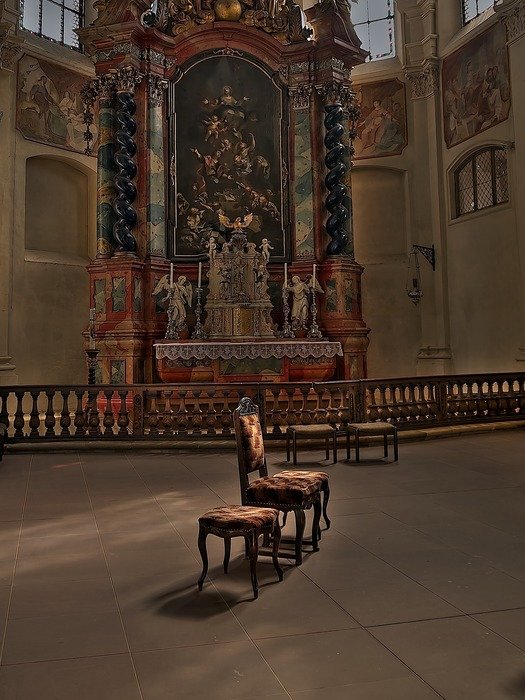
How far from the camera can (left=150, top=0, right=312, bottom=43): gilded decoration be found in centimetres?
1446

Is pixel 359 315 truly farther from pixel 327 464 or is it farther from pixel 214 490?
pixel 214 490

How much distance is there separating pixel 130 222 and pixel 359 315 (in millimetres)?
5139

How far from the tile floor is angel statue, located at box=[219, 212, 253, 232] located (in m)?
8.45

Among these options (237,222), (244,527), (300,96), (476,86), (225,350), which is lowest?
(244,527)

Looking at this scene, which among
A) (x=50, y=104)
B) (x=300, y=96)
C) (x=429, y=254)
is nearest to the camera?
(x=300, y=96)

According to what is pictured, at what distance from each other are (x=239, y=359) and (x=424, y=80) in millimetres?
8816

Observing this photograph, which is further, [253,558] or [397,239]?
[397,239]

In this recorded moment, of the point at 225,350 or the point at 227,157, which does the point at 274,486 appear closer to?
the point at 225,350

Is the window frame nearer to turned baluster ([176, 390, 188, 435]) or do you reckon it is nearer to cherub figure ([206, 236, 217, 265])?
cherub figure ([206, 236, 217, 265])

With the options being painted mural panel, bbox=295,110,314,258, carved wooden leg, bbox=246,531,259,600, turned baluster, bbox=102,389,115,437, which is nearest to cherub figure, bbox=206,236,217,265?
painted mural panel, bbox=295,110,314,258

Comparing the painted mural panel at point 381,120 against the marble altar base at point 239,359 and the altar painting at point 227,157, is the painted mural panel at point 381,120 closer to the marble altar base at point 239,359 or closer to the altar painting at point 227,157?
the altar painting at point 227,157

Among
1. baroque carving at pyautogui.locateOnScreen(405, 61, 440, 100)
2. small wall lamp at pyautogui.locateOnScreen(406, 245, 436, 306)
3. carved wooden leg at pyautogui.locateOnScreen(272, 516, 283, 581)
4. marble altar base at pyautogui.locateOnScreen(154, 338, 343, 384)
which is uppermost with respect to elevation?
baroque carving at pyautogui.locateOnScreen(405, 61, 440, 100)

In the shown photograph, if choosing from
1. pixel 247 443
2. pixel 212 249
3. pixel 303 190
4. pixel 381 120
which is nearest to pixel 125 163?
pixel 212 249

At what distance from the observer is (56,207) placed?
1580 centimetres
